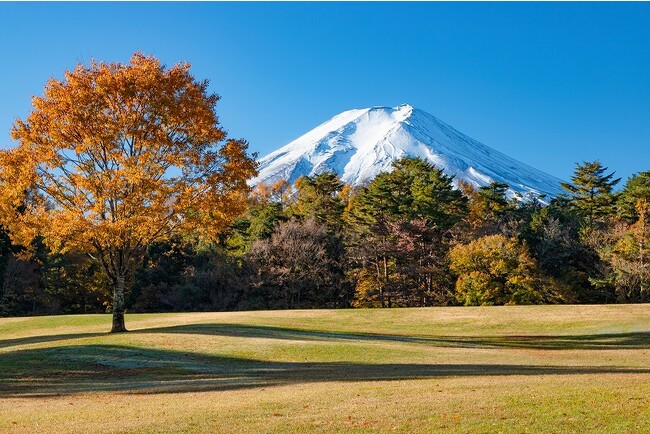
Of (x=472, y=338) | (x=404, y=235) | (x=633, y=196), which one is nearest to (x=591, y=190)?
(x=633, y=196)

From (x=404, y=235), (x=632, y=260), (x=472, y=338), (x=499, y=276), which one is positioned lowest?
(x=472, y=338)

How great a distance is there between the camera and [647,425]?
9.77 metres

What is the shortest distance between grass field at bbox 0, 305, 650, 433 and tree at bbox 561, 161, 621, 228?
136 ft

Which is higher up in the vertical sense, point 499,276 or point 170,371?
point 499,276

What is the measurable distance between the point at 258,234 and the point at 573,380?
58.3 meters

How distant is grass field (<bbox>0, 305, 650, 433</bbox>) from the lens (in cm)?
1099

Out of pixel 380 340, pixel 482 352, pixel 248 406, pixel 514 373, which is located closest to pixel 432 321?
pixel 380 340

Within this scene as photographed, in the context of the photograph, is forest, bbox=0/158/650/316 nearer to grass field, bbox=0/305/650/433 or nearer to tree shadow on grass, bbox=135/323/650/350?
grass field, bbox=0/305/650/433

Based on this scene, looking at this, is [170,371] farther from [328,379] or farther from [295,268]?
[295,268]

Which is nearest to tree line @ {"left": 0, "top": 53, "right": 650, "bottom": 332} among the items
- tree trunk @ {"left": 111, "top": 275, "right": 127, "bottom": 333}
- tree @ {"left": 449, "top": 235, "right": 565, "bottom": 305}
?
tree @ {"left": 449, "top": 235, "right": 565, "bottom": 305}

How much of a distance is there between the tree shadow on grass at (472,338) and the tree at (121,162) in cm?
495

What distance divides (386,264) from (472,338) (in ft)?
105

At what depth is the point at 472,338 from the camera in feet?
114

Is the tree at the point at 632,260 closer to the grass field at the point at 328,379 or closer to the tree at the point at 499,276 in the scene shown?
the tree at the point at 499,276
